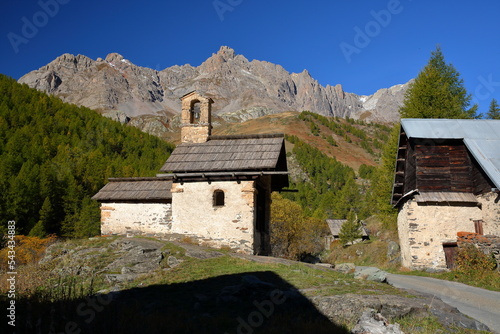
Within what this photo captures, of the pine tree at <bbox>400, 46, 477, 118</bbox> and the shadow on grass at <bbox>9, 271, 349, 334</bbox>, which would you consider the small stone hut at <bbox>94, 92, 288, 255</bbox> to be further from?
the pine tree at <bbox>400, 46, 477, 118</bbox>

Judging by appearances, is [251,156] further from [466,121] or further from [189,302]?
[466,121]

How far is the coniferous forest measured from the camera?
130 feet

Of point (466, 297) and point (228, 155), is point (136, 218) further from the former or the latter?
point (466, 297)

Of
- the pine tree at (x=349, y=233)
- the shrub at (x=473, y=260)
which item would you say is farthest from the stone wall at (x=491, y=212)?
the pine tree at (x=349, y=233)

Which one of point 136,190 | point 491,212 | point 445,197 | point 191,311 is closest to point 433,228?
point 445,197

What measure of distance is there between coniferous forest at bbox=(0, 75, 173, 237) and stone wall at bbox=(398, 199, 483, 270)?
31.4 meters

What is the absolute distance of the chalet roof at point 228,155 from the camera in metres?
17.5

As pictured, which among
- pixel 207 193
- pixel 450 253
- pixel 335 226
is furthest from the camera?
pixel 335 226

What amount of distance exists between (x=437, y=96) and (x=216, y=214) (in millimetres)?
19088

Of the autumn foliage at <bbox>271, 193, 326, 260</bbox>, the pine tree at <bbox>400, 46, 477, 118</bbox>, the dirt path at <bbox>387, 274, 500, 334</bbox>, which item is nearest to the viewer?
the dirt path at <bbox>387, 274, 500, 334</bbox>

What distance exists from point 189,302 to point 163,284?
2019mm

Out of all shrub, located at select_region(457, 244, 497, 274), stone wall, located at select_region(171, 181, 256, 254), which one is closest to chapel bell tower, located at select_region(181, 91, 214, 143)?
stone wall, located at select_region(171, 181, 256, 254)

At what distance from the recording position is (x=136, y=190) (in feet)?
63.6

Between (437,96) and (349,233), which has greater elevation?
Answer: (437,96)
